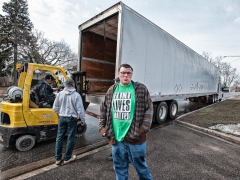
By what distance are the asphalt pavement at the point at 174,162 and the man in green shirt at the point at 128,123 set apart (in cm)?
88

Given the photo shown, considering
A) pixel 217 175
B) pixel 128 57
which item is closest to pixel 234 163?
pixel 217 175

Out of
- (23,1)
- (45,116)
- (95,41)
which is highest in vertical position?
(23,1)

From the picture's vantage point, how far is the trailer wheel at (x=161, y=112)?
5844 mm

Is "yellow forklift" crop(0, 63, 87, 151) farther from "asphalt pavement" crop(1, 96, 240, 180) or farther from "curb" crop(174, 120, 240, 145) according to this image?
"curb" crop(174, 120, 240, 145)

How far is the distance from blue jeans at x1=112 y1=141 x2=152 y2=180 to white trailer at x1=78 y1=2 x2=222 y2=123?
245 centimetres

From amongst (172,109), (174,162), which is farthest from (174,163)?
(172,109)

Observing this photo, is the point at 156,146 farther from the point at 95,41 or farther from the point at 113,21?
the point at 95,41

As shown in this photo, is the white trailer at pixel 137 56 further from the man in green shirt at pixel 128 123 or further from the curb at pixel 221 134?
the man in green shirt at pixel 128 123

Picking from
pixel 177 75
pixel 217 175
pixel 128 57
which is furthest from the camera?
pixel 177 75

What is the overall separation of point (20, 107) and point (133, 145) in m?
2.80

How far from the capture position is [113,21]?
15.6 feet

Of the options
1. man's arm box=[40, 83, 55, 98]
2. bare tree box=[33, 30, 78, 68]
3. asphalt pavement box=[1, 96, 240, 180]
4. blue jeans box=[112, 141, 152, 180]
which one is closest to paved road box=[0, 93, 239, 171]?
asphalt pavement box=[1, 96, 240, 180]

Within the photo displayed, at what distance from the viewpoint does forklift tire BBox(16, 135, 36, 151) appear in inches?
129

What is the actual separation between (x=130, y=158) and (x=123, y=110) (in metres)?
0.65
